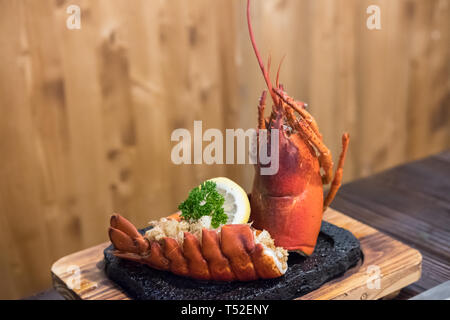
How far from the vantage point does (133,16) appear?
1.98m

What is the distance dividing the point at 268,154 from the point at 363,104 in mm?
1612

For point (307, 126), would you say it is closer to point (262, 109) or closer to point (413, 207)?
point (262, 109)

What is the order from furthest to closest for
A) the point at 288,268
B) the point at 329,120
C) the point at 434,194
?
the point at 329,120
the point at 434,194
the point at 288,268

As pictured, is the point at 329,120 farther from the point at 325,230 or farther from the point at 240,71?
the point at 325,230

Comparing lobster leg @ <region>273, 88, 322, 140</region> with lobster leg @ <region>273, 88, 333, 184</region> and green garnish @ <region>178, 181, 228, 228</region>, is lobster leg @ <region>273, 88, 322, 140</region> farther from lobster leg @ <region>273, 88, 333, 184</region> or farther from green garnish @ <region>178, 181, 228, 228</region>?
green garnish @ <region>178, 181, 228, 228</region>

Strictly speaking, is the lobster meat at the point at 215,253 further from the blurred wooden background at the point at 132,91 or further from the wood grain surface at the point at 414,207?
the blurred wooden background at the point at 132,91

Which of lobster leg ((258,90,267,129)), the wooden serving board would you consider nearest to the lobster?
lobster leg ((258,90,267,129))

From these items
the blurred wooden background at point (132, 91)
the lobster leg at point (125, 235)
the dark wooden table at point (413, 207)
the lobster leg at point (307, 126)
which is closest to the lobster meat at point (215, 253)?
the lobster leg at point (125, 235)

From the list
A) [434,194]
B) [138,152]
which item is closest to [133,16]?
[138,152]

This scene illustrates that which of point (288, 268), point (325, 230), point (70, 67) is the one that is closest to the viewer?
point (288, 268)

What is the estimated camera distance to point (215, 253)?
115 centimetres

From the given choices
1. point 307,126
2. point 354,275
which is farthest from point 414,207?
point 307,126

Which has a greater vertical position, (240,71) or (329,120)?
(240,71)

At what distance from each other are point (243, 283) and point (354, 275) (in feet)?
0.81
